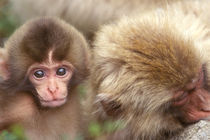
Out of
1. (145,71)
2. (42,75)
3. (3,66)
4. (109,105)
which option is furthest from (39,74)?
(145,71)

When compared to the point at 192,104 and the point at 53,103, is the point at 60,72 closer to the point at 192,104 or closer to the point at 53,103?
the point at 53,103

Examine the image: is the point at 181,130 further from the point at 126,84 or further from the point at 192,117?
the point at 126,84

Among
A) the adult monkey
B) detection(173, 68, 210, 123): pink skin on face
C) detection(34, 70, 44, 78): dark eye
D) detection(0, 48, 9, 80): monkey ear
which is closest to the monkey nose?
the adult monkey

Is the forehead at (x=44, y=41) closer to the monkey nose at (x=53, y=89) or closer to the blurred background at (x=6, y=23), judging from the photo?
the monkey nose at (x=53, y=89)

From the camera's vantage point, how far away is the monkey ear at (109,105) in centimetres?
348

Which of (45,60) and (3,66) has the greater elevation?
(3,66)

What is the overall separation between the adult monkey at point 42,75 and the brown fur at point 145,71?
0.30 m

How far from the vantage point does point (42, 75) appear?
3.79 metres

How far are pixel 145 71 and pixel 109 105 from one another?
0.35 metres

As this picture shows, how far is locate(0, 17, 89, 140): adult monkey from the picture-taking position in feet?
12.4

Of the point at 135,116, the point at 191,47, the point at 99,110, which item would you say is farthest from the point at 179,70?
the point at 99,110

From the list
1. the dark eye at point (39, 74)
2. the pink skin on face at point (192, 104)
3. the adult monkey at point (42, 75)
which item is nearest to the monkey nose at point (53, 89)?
the adult monkey at point (42, 75)

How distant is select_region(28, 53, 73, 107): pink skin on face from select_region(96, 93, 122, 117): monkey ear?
29 cm

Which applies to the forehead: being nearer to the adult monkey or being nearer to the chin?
the adult monkey
